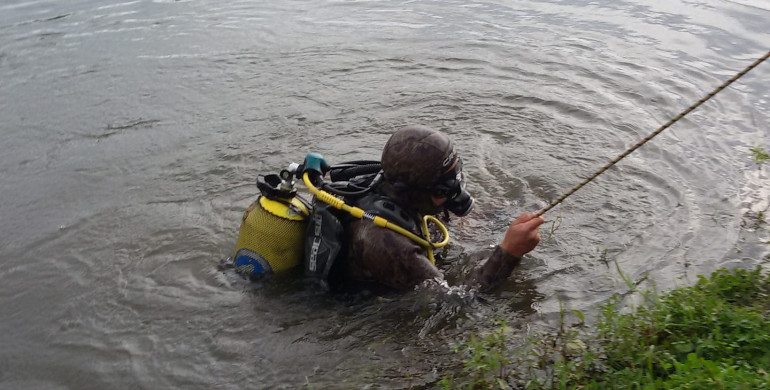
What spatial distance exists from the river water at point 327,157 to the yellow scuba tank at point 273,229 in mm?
281

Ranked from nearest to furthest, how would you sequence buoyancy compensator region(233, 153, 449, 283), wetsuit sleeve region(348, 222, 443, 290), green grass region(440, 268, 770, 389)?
green grass region(440, 268, 770, 389) < wetsuit sleeve region(348, 222, 443, 290) < buoyancy compensator region(233, 153, 449, 283)

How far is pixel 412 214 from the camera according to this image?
13.8 ft

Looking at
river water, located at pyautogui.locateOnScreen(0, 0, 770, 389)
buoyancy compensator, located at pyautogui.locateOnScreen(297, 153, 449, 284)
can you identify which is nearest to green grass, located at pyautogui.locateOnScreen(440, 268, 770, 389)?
river water, located at pyautogui.locateOnScreen(0, 0, 770, 389)

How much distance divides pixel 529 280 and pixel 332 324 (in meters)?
1.43

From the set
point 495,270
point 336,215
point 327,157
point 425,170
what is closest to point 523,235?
point 495,270

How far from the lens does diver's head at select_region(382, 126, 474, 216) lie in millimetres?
3945

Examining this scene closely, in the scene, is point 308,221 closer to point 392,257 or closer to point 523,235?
point 392,257

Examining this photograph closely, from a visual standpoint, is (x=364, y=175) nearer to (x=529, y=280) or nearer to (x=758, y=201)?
(x=529, y=280)

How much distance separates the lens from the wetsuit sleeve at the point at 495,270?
13.4 feet

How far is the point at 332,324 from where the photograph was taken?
4328mm

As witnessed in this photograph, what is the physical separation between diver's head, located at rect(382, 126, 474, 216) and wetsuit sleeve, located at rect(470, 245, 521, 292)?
1.15ft

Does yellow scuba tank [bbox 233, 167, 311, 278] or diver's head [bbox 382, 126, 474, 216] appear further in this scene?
yellow scuba tank [bbox 233, 167, 311, 278]

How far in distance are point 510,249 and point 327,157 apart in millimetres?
3022

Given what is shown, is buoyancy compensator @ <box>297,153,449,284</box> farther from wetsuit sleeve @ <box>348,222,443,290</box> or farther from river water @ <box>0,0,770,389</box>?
river water @ <box>0,0,770,389</box>
